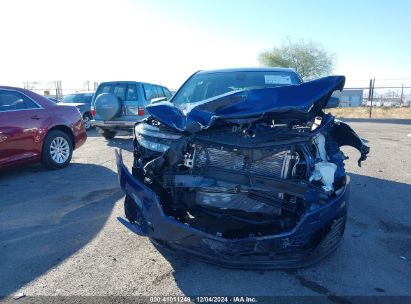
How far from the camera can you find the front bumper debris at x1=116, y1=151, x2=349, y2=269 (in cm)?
306

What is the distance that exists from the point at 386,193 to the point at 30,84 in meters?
31.2

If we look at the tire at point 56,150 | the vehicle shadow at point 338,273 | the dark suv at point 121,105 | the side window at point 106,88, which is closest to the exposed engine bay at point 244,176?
the vehicle shadow at point 338,273

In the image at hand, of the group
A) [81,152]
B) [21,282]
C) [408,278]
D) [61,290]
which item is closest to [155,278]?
[61,290]

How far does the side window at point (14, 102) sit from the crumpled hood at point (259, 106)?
4224mm

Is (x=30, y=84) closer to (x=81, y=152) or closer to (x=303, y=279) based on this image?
(x=81, y=152)

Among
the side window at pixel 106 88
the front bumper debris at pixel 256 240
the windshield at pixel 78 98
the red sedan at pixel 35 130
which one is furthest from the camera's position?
the windshield at pixel 78 98

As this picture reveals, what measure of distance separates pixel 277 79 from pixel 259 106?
7.52ft

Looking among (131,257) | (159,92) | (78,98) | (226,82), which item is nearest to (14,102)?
(226,82)

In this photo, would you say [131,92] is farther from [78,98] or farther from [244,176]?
[244,176]

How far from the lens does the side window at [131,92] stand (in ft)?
38.2

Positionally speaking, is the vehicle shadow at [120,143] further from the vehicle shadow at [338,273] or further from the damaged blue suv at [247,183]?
the vehicle shadow at [338,273]

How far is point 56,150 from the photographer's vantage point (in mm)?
7367

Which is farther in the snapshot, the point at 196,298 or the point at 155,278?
the point at 155,278

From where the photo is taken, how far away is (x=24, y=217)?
473cm
